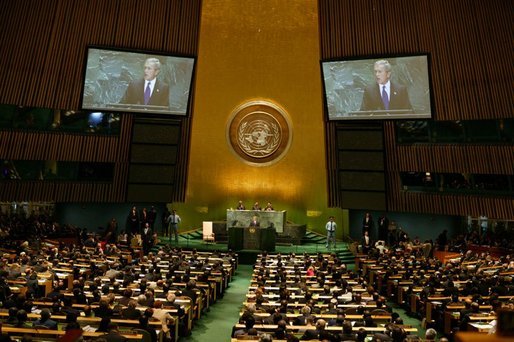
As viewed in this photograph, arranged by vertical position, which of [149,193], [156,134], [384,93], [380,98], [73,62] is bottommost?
[149,193]

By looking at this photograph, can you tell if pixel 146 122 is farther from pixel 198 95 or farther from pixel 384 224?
pixel 384 224

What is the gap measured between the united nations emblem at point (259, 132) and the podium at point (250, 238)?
237 inches

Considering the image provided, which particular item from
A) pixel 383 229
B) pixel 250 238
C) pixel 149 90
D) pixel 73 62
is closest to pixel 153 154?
pixel 149 90

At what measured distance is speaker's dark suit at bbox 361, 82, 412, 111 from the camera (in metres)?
21.2

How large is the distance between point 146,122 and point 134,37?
3.54 m

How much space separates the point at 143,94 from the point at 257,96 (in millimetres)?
6351

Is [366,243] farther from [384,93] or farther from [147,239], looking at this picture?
[147,239]

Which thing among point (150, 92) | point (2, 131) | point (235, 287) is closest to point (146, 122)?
point (150, 92)

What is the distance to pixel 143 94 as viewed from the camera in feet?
72.5

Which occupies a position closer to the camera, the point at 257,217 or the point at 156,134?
the point at 156,134

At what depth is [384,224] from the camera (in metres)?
23.5

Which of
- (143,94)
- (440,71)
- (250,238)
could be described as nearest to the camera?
(250,238)

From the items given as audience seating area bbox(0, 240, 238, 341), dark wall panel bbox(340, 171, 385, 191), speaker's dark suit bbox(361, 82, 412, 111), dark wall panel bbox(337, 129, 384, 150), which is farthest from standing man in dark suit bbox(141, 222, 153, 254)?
speaker's dark suit bbox(361, 82, 412, 111)

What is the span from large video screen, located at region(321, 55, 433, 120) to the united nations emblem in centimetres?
429
